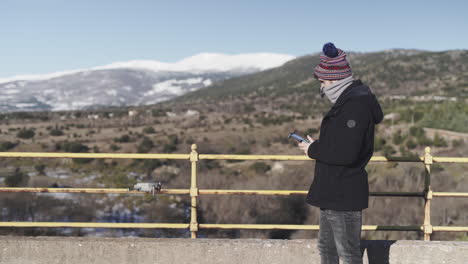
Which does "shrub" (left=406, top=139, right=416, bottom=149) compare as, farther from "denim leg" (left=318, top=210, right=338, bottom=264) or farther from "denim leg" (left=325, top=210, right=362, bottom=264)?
"denim leg" (left=325, top=210, right=362, bottom=264)

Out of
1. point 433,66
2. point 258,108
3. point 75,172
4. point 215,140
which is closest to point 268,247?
point 75,172

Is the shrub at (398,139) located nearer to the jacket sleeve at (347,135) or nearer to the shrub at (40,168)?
the shrub at (40,168)

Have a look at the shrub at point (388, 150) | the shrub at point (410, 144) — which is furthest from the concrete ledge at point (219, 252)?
the shrub at point (410, 144)

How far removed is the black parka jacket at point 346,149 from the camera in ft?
10.1

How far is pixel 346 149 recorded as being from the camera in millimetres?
3082

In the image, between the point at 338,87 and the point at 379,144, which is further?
the point at 379,144

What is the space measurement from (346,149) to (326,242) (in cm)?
79

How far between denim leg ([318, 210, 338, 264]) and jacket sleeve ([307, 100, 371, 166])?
1.64 feet

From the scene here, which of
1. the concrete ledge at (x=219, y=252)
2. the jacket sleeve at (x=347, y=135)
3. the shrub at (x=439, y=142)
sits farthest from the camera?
the shrub at (x=439, y=142)

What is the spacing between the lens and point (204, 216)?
16.2 m

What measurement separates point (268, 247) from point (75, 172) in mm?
25158

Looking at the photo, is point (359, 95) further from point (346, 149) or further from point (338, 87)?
point (346, 149)

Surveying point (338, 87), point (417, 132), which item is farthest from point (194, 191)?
point (417, 132)

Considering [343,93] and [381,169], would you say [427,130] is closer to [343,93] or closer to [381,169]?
[381,169]
